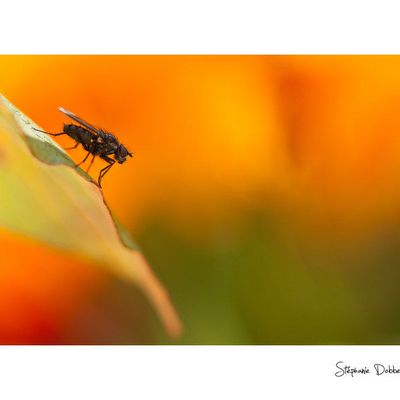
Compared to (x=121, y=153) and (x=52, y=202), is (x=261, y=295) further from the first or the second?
(x=52, y=202)

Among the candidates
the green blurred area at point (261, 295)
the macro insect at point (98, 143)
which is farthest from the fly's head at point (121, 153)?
the green blurred area at point (261, 295)

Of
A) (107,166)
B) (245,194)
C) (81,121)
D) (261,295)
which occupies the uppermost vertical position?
(81,121)

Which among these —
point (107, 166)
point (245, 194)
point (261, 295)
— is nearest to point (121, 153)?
point (107, 166)

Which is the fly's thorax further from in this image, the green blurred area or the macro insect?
the green blurred area

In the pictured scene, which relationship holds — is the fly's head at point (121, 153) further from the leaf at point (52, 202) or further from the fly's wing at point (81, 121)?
the leaf at point (52, 202)

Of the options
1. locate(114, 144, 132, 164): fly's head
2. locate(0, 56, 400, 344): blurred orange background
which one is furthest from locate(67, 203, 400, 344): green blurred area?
locate(114, 144, 132, 164): fly's head
